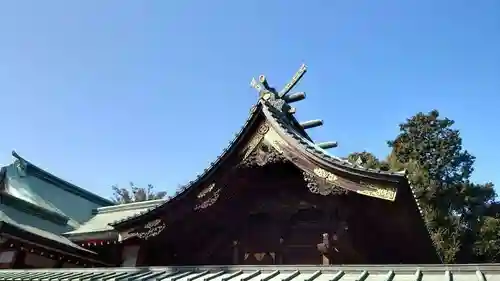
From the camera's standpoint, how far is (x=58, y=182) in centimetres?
1959

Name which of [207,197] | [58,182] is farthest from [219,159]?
[58,182]

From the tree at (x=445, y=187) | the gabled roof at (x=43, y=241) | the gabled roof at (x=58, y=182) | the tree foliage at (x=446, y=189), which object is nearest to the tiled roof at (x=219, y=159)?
the gabled roof at (x=43, y=241)

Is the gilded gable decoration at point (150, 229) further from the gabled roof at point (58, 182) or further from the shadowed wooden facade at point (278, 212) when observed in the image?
the gabled roof at point (58, 182)

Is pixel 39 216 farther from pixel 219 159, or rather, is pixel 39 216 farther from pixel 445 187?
pixel 445 187

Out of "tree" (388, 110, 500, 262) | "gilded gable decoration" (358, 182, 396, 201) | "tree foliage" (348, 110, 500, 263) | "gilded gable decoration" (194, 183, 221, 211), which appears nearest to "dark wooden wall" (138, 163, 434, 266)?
"gilded gable decoration" (194, 183, 221, 211)

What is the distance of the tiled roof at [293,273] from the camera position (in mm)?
4750

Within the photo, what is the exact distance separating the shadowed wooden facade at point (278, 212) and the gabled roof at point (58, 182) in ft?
37.5

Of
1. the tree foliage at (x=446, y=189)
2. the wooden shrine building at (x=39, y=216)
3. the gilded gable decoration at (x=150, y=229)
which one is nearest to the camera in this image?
the gilded gable decoration at (x=150, y=229)

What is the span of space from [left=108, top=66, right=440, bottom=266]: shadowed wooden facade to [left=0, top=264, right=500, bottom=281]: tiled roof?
6.63ft

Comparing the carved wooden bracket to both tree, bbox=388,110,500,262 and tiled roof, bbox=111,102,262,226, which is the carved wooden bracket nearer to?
tiled roof, bbox=111,102,262,226

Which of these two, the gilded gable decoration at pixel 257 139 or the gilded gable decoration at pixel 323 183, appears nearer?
the gilded gable decoration at pixel 323 183

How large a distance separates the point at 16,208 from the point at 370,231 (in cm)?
1246

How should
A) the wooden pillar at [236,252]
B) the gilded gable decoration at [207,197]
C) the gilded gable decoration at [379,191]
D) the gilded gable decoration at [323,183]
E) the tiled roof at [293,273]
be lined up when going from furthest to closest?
the wooden pillar at [236,252], the gilded gable decoration at [207,197], the gilded gable decoration at [323,183], the gilded gable decoration at [379,191], the tiled roof at [293,273]

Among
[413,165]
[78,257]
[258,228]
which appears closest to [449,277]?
[258,228]
